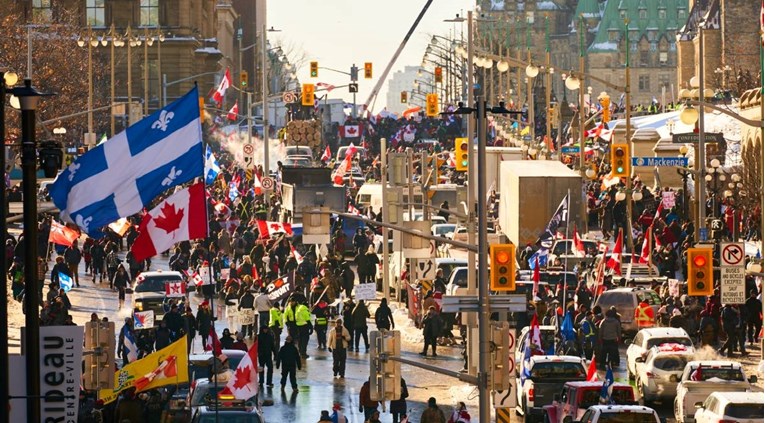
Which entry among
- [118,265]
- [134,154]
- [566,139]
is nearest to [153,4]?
[566,139]

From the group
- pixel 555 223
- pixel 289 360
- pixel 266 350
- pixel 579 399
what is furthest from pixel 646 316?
pixel 579 399

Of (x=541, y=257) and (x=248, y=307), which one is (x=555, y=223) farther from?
(x=248, y=307)

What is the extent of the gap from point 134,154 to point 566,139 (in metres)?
87.5

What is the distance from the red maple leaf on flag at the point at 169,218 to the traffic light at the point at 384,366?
2911 mm

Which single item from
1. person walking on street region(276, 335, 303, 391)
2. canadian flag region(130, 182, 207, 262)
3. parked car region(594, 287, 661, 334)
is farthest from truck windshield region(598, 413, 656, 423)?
parked car region(594, 287, 661, 334)

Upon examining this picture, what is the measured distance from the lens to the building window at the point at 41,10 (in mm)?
122031

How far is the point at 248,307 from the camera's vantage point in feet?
141

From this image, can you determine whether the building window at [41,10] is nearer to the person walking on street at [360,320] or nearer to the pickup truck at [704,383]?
the person walking on street at [360,320]

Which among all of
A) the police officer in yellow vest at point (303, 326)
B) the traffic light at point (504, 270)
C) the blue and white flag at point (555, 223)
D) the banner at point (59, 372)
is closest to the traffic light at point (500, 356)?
the traffic light at point (504, 270)

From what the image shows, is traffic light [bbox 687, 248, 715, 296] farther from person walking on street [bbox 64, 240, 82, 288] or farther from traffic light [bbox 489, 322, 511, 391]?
person walking on street [bbox 64, 240, 82, 288]

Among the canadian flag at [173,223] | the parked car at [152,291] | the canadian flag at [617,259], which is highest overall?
the canadian flag at [173,223]

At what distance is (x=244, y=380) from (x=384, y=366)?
3.12m

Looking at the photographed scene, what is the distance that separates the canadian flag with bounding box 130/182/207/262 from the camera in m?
24.0

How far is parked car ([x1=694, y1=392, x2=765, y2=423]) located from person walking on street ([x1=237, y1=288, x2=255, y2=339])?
15838mm
